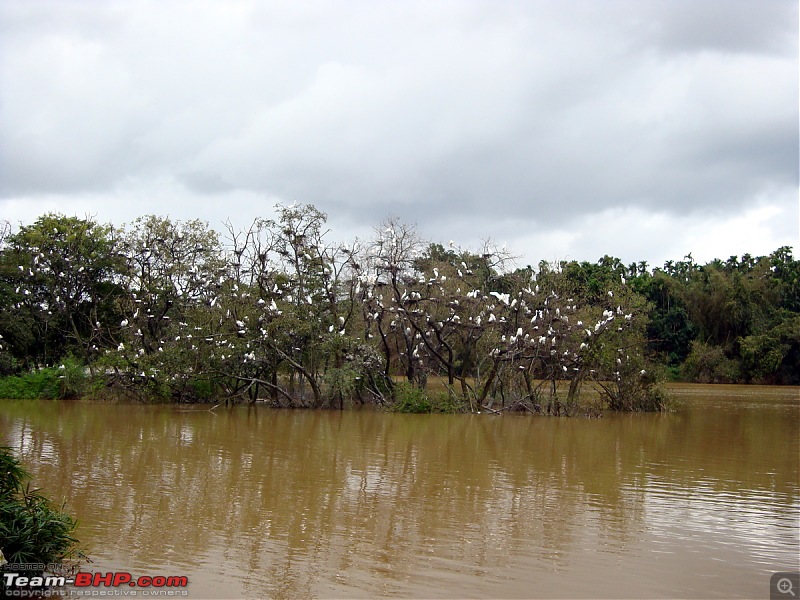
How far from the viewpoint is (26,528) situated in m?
6.59

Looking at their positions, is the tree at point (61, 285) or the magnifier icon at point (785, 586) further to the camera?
the tree at point (61, 285)

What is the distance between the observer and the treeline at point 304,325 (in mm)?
24641

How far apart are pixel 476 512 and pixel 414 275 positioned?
16.6 meters

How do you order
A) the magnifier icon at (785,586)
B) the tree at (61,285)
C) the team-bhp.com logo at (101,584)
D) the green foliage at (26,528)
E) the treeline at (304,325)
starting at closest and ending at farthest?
the team-bhp.com logo at (101,584)
the green foliage at (26,528)
the magnifier icon at (785,586)
the treeline at (304,325)
the tree at (61,285)

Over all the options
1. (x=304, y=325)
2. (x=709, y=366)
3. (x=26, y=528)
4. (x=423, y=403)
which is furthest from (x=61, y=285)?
(x=709, y=366)

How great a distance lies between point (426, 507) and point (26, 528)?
5249 mm

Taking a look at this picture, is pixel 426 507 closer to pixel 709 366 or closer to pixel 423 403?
pixel 423 403

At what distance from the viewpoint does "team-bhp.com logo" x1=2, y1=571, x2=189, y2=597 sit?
6.29m

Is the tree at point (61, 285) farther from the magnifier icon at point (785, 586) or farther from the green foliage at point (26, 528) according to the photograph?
the magnifier icon at point (785, 586)

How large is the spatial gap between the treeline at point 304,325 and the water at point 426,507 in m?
4.97

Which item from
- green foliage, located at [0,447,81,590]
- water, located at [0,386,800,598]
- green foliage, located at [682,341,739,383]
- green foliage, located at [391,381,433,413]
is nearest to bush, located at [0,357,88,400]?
water, located at [0,386,800,598]

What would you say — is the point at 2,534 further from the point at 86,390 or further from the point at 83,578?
the point at 86,390

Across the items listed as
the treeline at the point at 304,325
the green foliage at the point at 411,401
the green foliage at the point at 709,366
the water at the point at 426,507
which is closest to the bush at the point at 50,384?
the treeline at the point at 304,325

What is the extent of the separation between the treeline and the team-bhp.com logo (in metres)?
17.0
